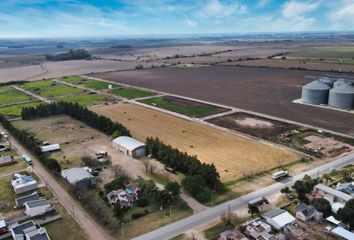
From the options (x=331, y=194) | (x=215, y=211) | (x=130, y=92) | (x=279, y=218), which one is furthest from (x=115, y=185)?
(x=130, y=92)

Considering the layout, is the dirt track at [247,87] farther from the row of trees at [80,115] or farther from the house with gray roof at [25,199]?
the house with gray roof at [25,199]

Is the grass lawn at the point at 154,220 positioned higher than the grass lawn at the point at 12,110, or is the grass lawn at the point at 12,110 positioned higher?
the grass lawn at the point at 12,110

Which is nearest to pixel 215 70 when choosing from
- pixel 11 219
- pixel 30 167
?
pixel 30 167

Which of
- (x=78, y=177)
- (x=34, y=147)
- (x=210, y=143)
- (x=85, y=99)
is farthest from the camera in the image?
(x=85, y=99)

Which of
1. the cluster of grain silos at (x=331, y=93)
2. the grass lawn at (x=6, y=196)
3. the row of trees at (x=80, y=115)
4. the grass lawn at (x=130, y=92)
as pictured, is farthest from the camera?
the grass lawn at (x=130, y=92)

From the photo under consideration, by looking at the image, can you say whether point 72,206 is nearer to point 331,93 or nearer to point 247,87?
point 331,93

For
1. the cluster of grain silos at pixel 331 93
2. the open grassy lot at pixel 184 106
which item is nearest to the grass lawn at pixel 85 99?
the open grassy lot at pixel 184 106

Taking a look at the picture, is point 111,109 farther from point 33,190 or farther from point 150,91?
point 33,190
